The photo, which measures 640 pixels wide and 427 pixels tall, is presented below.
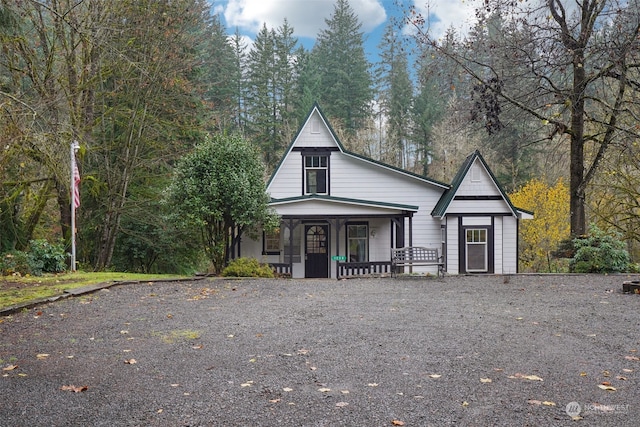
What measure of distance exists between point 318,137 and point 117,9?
8.09 m

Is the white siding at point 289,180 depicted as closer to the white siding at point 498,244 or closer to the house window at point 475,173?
the house window at point 475,173

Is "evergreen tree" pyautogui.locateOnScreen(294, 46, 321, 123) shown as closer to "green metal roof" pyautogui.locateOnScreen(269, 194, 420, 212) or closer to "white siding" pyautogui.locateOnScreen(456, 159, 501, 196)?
"white siding" pyautogui.locateOnScreen(456, 159, 501, 196)

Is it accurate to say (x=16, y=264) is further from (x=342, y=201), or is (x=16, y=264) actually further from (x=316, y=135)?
(x=316, y=135)

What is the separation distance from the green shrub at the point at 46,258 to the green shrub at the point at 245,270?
15.2 feet

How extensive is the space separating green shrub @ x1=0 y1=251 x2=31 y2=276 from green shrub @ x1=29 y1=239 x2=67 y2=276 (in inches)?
6.9

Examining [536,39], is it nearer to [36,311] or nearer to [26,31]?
[36,311]

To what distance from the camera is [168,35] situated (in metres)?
18.8

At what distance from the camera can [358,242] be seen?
1980cm

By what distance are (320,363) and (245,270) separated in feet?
33.5

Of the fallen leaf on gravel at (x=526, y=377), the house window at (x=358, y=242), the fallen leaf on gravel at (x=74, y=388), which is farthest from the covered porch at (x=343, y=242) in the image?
the fallen leaf on gravel at (x=74, y=388)

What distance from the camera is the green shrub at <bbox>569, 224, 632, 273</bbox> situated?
15.8 metres

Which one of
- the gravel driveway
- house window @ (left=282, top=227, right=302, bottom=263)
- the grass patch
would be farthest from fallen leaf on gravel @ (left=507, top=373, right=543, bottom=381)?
house window @ (left=282, top=227, right=302, bottom=263)

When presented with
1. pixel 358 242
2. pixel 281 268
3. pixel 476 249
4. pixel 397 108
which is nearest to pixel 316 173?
pixel 358 242

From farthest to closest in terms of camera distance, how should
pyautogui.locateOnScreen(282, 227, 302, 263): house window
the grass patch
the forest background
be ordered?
pyautogui.locateOnScreen(282, 227, 302, 263): house window, the forest background, the grass patch
